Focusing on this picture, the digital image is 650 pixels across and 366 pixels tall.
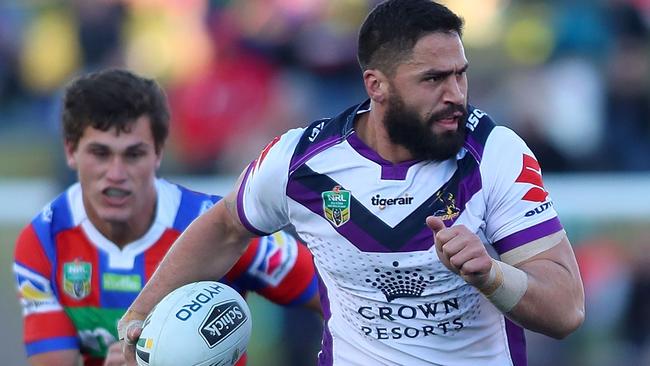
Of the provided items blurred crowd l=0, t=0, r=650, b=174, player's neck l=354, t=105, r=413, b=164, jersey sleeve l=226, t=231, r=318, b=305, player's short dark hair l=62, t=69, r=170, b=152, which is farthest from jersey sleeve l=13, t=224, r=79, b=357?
blurred crowd l=0, t=0, r=650, b=174

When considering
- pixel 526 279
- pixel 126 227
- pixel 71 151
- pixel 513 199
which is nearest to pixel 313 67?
pixel 71 151

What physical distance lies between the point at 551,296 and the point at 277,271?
2.00m

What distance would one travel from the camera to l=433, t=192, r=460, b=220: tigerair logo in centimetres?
494

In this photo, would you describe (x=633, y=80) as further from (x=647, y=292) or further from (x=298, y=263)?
(x=298, y=263)

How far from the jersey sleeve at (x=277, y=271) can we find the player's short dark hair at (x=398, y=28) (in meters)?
1.43

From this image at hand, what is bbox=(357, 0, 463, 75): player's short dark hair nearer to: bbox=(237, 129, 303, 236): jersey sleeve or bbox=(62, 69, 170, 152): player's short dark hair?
bbox=(237, 129, 303, 236): jersey sleeve

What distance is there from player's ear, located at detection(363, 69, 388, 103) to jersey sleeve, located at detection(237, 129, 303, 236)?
0.39 metres

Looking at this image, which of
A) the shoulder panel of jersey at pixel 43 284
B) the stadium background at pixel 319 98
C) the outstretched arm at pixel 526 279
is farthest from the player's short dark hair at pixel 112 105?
the stadium background at pixel 319 98

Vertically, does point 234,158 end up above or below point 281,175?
below

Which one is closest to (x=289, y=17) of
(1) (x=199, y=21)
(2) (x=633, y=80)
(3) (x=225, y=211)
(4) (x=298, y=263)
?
(1) (x=199, y=21)

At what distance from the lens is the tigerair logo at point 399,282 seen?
5051 mm

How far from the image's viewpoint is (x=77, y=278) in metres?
6.27

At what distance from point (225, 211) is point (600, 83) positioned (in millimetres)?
6213

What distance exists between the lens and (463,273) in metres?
4.35
